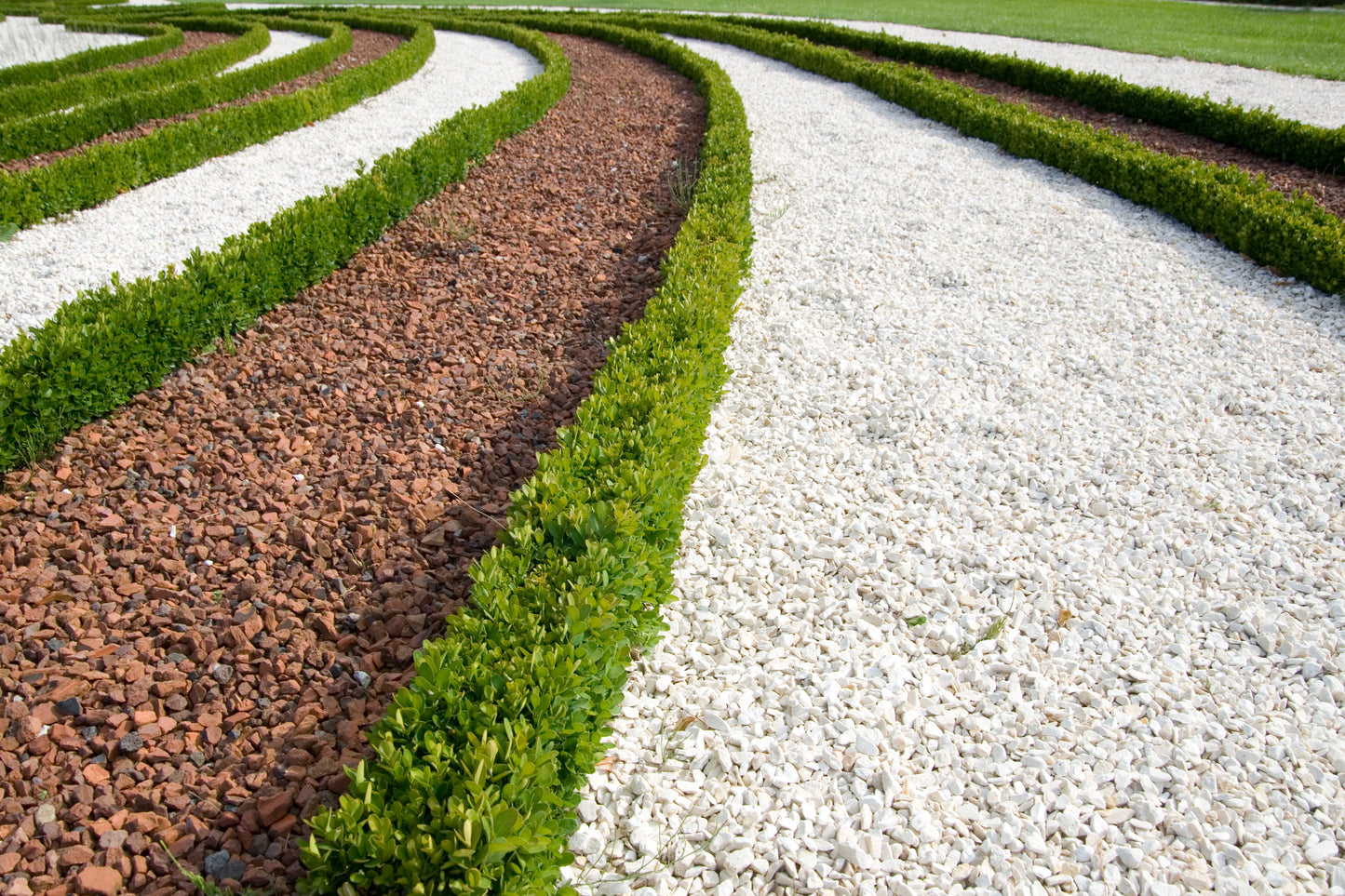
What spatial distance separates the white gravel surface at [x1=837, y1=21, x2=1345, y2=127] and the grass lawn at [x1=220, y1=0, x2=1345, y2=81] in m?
0.59

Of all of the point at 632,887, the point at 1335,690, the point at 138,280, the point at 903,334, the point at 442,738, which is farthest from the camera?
the point at 903,334

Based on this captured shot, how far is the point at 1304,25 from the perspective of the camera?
2398 centimetres

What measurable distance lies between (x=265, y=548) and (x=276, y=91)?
14759mm

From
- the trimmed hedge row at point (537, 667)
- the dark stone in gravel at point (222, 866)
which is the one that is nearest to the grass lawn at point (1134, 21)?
the trimmed hedge row at point (537, 667)

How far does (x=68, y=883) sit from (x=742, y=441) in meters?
4.49

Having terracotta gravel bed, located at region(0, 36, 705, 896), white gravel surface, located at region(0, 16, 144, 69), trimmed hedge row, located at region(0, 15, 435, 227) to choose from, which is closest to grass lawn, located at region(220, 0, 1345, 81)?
white gravel surface, located at region(0, 16, 144, 69)

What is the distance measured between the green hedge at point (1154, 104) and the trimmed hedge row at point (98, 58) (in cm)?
1772

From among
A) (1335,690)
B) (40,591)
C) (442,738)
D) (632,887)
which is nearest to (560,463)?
(442,738)

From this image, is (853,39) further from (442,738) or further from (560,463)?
(442,738)

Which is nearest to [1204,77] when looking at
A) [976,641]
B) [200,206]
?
[976,641]

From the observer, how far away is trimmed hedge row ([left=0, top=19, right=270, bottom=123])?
47.3 feet

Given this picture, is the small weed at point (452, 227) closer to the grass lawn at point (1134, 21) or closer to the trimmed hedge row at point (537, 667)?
the trimmed hedge row at point (537, 667)

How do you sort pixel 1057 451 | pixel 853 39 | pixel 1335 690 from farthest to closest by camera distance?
1. pixel 853 39
2. pixel 1057 451
3. pixel 1335 690

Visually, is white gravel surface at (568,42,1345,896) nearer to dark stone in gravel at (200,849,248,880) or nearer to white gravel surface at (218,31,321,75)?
dark stone in gravel at (200,849,248,880)
